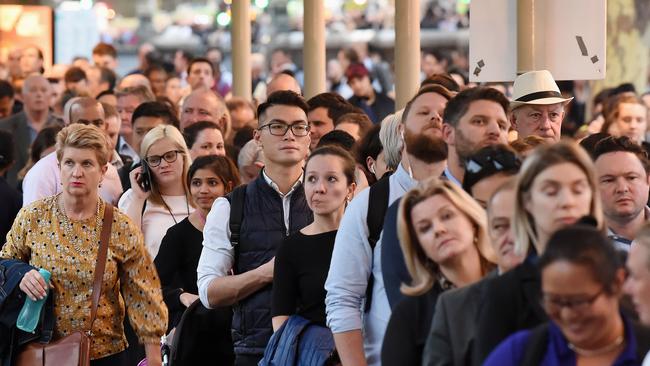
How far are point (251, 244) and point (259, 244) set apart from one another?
0.04 m

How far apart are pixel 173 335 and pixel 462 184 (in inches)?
118

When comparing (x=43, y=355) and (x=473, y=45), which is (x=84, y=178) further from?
(x=473, y=45)

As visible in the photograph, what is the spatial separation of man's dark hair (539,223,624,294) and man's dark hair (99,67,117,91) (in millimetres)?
17380

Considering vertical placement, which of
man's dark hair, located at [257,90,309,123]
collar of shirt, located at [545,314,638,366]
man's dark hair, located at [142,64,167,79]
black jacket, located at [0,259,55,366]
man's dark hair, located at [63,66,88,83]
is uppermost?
man's dark hair, located at [142,64,167,79]

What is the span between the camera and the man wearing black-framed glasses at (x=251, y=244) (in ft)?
28.9

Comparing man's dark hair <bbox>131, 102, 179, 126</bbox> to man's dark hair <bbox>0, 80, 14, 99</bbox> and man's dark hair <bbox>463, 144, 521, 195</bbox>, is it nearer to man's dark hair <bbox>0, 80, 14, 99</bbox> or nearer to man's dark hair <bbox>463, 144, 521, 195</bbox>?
man's dark hair <bbox>0, 80, 14, 99</bbox>

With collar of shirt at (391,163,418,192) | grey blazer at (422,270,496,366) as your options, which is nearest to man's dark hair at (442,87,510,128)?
collar of shirt at (391,163,418,192)

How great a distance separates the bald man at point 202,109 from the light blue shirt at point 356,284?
704 cm

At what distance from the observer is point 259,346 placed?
880 cm

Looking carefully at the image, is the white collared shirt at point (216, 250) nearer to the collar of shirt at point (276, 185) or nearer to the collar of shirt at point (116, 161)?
the collar of shirt at point (276, 185)

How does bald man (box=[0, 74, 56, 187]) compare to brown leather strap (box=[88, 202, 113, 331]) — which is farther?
bald man (box=[0, 74, 56, 187])

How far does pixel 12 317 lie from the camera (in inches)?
359

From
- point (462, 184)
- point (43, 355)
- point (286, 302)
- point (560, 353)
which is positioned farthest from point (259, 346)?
point (560, 353)

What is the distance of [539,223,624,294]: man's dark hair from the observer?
5098mm
